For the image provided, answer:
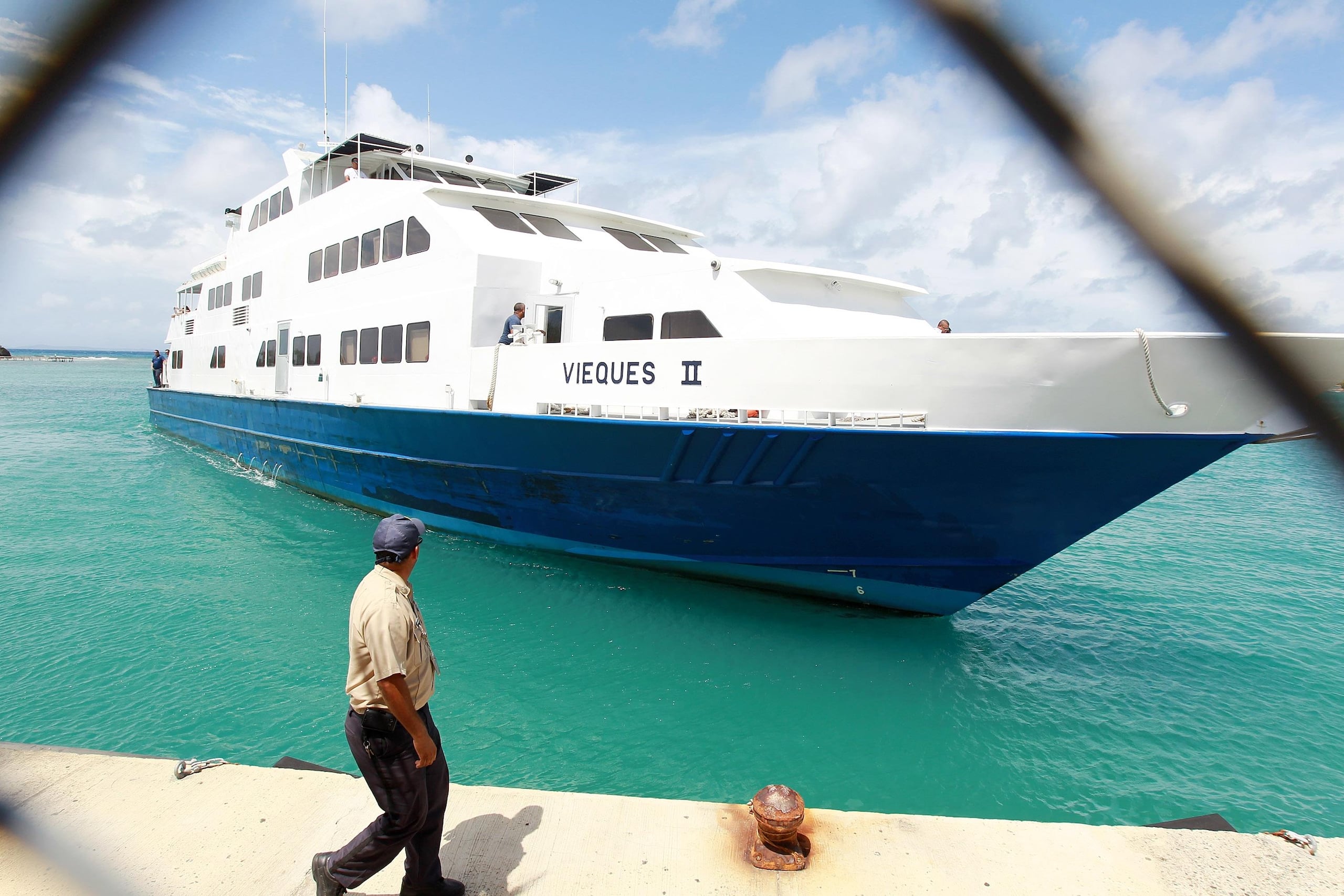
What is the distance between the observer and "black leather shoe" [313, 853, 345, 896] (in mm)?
2758

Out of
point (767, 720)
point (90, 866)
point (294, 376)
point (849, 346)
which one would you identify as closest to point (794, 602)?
point (767, 720)

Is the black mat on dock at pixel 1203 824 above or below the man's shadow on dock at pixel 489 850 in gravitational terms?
above

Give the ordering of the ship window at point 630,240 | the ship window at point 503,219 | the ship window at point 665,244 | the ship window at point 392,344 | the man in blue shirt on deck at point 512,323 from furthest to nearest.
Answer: the ship window at point 665,244 → the ship window at point 630,240 → the ship window at point 392,344 → the ship window at point 503,219 → the man in blue shirt on deck at point 512,323

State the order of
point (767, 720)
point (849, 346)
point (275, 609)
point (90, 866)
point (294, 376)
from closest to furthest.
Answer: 1. point (90, 866)
2. point (767, 720)
3. point (849, 346)
4. point (275, 609)
5. point (294, 376)

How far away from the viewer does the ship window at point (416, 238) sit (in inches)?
395

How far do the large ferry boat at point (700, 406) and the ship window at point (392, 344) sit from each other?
30 millimetres

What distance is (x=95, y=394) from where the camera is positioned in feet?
137

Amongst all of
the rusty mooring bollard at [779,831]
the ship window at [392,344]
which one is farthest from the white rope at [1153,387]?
the ship window at [392,344]

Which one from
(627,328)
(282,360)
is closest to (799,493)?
(627,328)

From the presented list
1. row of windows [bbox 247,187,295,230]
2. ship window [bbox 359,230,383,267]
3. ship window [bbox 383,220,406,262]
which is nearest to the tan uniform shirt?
ship window [bbox 383,220,406,262]

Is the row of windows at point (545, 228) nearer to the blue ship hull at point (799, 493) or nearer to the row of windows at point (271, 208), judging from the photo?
the blue ship hull at point (799, 493)

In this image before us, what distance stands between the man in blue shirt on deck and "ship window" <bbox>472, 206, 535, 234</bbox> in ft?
5.75

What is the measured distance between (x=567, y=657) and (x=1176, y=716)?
502 cm

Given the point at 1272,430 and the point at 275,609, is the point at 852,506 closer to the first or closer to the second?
the point at 1272,430
